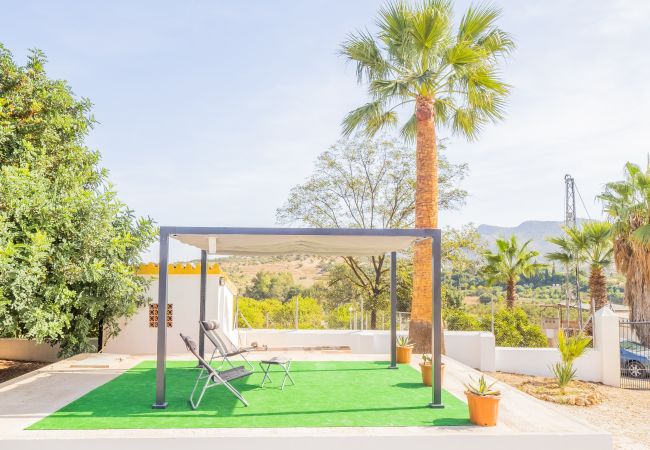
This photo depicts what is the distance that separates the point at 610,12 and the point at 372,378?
10.3 meters

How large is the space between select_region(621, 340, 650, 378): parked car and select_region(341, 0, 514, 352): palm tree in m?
6.57

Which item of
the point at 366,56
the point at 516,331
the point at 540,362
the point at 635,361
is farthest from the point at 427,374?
the point at 516,331

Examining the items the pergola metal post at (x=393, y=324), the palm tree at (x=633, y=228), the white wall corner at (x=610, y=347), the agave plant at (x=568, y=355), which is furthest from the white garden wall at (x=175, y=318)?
the palm tree at (x=633, y=228)

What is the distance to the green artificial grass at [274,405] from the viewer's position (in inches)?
241

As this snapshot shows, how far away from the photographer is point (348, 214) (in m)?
24.9

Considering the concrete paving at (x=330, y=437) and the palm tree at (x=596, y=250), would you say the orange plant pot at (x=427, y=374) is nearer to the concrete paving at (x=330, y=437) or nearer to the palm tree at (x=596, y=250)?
the concrete paving at (x=330, y=437)

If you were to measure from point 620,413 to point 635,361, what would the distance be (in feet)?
16.2

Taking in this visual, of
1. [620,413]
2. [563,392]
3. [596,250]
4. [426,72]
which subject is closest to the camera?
[620,413]

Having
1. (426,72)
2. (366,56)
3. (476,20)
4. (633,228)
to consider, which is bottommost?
(633,228)

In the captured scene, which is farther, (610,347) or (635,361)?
(635,361)

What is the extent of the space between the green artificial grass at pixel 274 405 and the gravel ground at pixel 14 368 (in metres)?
4.52

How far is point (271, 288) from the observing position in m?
45.4

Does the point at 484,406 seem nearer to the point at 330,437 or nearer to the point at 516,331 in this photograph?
the point at 330,437

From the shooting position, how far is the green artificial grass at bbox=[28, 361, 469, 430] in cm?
613
